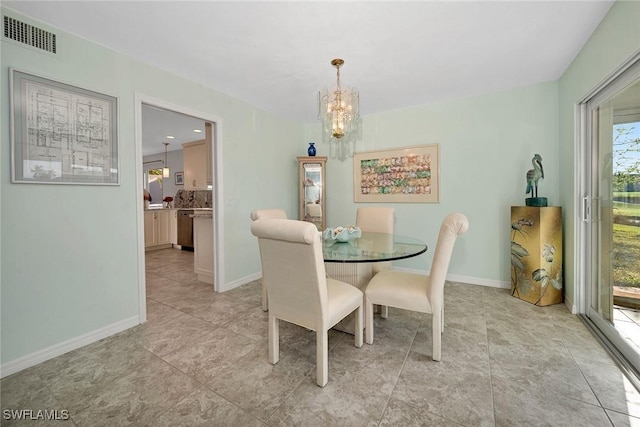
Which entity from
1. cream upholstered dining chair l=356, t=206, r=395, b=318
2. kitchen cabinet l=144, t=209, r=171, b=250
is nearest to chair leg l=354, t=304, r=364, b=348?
cream upholstered dining chair l=356, t=206, r=395, b=318

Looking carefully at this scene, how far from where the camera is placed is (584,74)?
2.18 m

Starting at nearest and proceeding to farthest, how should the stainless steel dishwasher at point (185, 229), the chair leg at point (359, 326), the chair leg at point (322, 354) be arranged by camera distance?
the chair leg at point (322, 354) < the chair leg at point (359, 326) < the stainless steel dishwasher at point (185, 229)

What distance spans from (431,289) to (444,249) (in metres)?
0.29

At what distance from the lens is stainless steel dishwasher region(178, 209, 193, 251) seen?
226 inches

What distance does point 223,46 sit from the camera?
7.07 feet

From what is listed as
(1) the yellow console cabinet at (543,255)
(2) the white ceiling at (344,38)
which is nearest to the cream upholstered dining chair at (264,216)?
(2) the white ceiling at (344,38)

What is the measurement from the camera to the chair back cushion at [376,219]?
113 inches

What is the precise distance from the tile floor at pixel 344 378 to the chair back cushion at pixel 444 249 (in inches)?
19.4

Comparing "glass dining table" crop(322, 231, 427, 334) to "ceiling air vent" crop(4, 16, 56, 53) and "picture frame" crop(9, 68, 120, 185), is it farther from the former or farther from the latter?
"ceiling air vent" crop(4, 16, 56, 53)

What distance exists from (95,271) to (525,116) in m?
4.61

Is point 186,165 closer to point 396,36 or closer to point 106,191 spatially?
point 106,191

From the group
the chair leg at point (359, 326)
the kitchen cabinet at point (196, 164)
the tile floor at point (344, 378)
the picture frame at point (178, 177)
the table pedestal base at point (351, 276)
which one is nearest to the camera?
the tile floor at point (344, 378)

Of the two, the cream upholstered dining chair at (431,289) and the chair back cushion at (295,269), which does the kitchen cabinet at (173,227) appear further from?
the cream upholstered dining chair at (431,289)

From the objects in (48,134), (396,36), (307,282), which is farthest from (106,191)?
(396,36)
